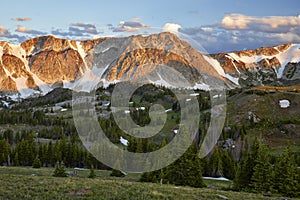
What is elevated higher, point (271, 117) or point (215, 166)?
point (271, 117)

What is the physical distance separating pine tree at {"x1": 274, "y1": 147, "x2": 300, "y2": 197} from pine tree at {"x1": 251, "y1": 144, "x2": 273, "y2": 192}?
32.9 inches

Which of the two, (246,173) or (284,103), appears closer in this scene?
(246,173)

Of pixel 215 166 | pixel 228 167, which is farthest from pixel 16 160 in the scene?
pixel 228 167

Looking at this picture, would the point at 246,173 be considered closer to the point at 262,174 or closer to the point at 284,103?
the point at 262,174

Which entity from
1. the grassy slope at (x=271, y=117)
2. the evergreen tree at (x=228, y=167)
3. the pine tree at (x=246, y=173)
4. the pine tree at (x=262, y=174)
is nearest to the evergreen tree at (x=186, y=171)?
the pine tree at (x=246, y=173)

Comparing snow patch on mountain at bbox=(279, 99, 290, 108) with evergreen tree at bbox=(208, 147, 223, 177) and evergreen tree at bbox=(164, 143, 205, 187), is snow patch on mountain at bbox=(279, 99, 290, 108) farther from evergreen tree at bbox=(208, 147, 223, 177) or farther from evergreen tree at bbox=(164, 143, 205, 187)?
evergreen tree at bbox=(164, 143, 205, 187)

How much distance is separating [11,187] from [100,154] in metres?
74.8

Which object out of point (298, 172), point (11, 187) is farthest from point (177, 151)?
point (11, 187)

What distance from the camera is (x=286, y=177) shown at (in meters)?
41.0

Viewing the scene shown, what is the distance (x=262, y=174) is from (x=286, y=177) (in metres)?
2.78

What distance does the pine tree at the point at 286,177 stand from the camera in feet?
133

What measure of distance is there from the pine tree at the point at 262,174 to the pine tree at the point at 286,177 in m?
0.83

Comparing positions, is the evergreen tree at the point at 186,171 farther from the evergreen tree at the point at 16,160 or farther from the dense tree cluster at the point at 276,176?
the evergreen tree at the point at 16,160

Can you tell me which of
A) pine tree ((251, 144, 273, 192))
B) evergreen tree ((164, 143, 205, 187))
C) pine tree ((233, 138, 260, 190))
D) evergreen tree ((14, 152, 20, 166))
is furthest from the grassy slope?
evergreen tree ((14, 152, 20, 166))
